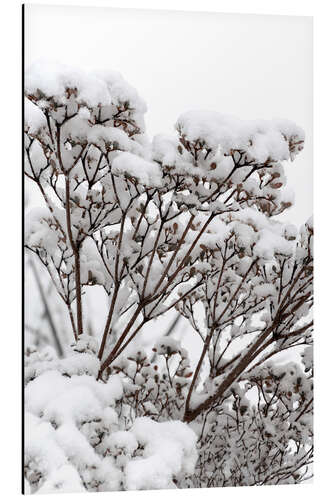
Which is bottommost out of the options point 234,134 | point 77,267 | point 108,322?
point 108,322

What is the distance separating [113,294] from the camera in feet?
9.26

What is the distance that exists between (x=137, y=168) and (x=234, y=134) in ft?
1.03

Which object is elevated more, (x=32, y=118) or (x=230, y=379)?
(x=32, y=118)

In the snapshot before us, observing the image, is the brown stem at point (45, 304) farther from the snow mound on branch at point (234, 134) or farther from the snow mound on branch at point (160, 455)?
the snow mound on branch at point (234, 134)

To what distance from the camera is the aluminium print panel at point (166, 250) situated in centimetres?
270

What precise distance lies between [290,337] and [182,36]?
0.99 meters

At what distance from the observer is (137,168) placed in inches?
104
